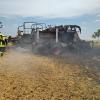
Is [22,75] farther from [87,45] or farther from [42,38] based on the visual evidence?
[87,45]

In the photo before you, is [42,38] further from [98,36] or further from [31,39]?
[98,36]

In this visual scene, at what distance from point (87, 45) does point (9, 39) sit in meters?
7.24

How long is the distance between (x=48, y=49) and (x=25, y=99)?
45.6 ft

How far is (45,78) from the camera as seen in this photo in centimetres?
1054

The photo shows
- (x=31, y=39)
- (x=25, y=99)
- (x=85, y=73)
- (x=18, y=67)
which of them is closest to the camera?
(x=25, y=99)

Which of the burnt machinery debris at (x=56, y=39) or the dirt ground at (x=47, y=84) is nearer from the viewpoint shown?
the dirt ground at (x=47, y=84)

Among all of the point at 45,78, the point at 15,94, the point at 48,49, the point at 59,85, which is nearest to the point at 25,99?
the point at 15,94

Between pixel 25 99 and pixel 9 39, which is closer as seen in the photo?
pixel 25 99

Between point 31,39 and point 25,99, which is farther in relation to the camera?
point 31,39

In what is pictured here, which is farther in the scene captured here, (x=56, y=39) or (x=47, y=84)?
(x=56, y=39)

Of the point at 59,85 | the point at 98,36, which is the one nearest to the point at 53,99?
the point at 59,85

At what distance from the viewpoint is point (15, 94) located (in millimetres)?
8164

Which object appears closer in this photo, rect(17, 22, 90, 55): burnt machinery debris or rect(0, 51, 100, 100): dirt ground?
rect(0, 51, 100, 100): dirt ground

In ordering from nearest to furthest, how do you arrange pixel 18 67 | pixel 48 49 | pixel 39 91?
1. pixel 39 91
2. pixel 18 67
3. pixel 48 49
